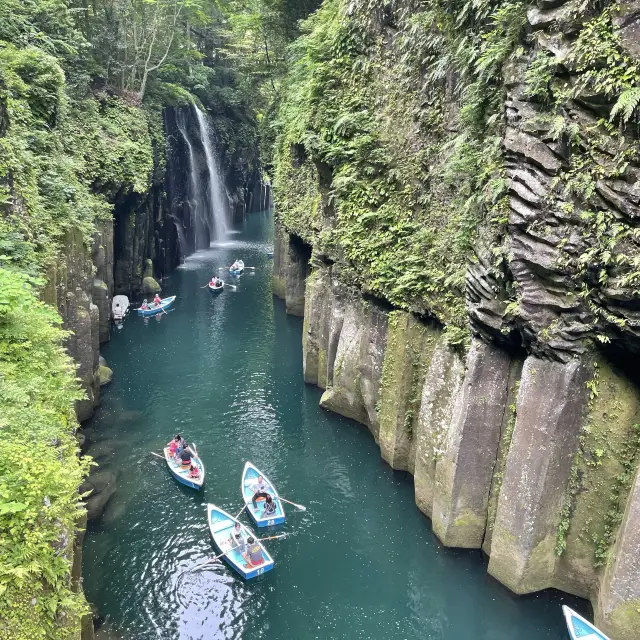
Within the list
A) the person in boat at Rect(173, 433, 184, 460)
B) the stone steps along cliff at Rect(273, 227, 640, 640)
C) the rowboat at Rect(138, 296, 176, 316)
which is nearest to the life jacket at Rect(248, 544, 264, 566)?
the stone steps along cliff at Rect(273, 227, 640, 640)

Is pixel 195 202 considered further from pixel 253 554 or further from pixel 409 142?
pixel 253 554

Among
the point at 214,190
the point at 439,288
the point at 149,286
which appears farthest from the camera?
the point at 214,190

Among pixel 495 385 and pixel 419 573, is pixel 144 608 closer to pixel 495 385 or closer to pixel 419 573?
pixel 419 573

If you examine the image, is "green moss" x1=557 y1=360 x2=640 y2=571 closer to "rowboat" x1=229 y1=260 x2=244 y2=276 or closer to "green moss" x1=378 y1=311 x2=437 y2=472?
"green moss" x1=378 y1=311 x2=437 y2=472

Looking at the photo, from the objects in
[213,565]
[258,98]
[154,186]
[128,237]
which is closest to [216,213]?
[258,98]

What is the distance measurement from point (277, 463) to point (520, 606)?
872 centimetres

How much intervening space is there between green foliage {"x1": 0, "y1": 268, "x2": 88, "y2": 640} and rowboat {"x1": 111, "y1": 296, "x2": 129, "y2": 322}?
73.7ft

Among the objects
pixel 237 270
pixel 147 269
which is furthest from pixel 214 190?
pixel 147 269

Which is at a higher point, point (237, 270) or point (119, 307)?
point (237, 270)

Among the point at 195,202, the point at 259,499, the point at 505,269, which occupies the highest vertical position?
the point at 505,269

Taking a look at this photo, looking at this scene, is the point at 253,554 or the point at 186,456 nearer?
the point at 253,554

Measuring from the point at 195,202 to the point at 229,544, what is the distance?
39.3 metres

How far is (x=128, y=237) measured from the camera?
33562mm

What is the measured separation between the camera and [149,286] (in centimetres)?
3653
